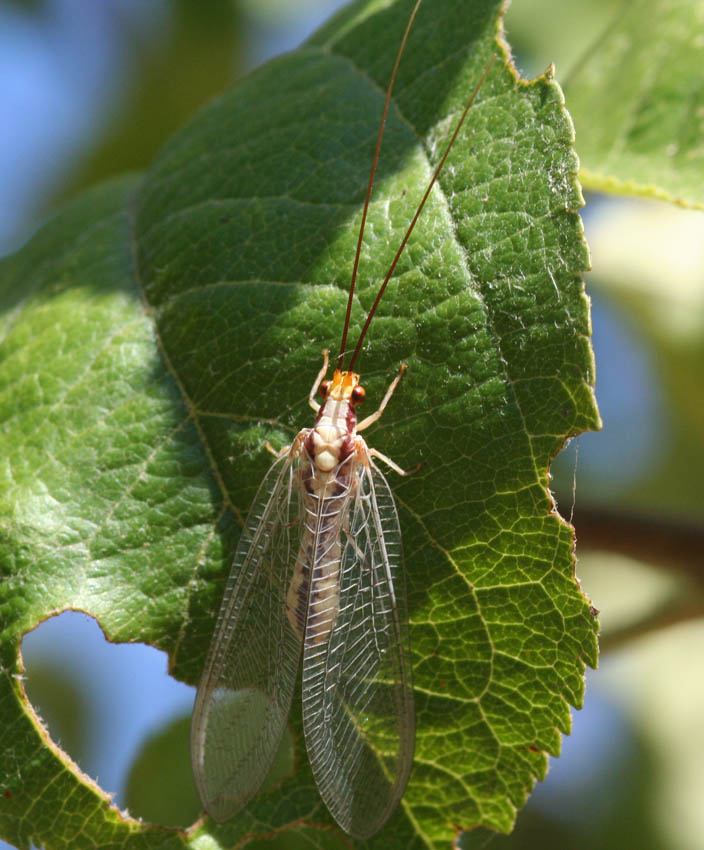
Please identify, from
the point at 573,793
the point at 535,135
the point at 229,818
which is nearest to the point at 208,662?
the point at 229,818

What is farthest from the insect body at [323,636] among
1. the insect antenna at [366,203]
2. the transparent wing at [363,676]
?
the insect antenna at [366,203]

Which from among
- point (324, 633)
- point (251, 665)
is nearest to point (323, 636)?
point (324, 633)

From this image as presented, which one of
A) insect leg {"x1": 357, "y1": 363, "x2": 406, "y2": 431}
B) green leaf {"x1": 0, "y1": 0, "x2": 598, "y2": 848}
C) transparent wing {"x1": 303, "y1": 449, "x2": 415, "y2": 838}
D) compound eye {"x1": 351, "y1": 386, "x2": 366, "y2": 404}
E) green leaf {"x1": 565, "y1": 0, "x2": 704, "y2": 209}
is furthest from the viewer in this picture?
green leaf {"x1": 565, "y1": 0, "x2": 704, "y2": 209}

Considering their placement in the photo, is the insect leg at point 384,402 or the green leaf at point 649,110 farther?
the green leaf at point 649,110

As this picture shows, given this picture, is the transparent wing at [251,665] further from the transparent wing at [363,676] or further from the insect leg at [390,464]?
the insect leg at [390,464]

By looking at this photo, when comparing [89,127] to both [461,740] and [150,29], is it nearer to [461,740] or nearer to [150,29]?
[150,29]

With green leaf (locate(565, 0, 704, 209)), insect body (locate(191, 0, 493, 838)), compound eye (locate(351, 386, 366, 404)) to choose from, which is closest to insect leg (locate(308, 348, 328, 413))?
insect body (locate(191, 0, 493, 838))

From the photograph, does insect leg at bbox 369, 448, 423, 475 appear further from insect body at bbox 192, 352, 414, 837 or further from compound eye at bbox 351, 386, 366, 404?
compound eye at bbox 351, 386, 366, 404

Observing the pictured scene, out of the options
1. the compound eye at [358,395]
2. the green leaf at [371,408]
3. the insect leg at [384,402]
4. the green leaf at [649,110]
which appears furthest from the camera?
the green leaf at [649,110]

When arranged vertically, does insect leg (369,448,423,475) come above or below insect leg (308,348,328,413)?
below

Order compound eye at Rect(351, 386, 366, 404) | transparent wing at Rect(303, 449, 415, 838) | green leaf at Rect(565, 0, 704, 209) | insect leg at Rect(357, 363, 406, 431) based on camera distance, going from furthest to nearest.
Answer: green leaf at Rect(565, 0, 704, 209) < compound eye at Rect(351, 386, 366, 404) < insect leg at Rect(357, 363, 406, 431) < transparent wing at Rect(303, 449, 415, 838)
